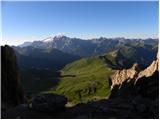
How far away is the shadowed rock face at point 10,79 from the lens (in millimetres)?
73000

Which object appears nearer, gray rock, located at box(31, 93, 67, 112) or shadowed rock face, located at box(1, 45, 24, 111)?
gray rock, located at box(31, 93, 67, 112)

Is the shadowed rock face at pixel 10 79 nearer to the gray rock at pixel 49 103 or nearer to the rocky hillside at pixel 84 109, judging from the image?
the gray rock at pixel 49 103

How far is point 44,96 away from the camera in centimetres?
3884

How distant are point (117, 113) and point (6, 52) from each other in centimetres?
5278

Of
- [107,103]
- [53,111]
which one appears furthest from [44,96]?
[107,103]

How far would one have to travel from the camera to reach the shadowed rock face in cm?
7300

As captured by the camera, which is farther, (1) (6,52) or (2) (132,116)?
(1) (6,52)

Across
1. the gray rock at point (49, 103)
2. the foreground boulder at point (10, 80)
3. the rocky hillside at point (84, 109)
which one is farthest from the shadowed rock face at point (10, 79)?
the rocky hillside at point (84, 109)

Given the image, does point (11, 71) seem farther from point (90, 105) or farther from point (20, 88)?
point (90, 105)

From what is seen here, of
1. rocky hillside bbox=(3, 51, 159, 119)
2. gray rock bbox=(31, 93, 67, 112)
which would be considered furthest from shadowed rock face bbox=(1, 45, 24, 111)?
rocky hillside bbox=(3, 51, 159, 119)

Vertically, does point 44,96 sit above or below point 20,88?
above

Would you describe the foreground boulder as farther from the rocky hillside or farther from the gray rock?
→ the rocky hillside

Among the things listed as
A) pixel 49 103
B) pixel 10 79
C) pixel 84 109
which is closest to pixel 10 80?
pixel 10 79

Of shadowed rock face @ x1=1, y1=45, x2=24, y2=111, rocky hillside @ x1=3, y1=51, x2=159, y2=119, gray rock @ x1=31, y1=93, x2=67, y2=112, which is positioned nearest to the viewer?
rocky hillside @ x1=3, y1=51, x2=159, y2=119
